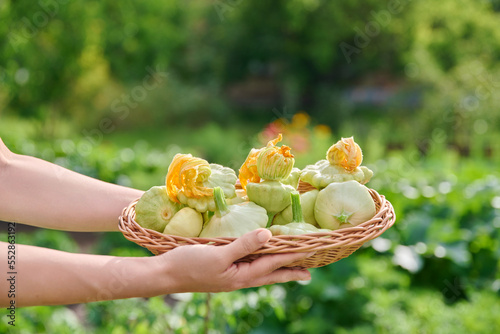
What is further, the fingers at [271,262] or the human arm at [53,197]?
the human arm at [53,197]

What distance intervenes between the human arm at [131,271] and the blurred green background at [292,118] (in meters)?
1.04

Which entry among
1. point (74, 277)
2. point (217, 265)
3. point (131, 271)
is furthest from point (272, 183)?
point (74, 277)

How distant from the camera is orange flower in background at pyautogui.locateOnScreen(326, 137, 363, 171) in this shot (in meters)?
1.78

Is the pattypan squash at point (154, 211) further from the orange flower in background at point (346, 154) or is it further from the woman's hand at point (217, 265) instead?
the orange flower in background at point (346, 154)

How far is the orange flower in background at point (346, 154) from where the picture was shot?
1.78 m

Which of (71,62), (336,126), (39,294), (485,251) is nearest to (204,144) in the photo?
(71,62)

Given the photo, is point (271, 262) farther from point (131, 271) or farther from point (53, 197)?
point (53, 197)

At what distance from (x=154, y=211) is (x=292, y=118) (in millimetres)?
13540

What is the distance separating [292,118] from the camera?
15.0 metres

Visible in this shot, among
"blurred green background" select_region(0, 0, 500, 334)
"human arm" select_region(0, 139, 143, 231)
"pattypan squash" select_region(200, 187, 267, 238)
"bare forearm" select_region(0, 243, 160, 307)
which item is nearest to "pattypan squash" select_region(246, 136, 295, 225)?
"pattypan squash" select_region(200, 187, 267, 238)

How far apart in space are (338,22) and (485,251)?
12.8m

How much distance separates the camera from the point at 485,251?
3811mm

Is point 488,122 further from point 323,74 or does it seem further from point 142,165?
point 323,74

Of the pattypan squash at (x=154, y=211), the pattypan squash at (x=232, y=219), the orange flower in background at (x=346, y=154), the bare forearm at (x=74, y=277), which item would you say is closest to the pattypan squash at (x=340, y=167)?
the orange flower in background at (x=346, y=154)
